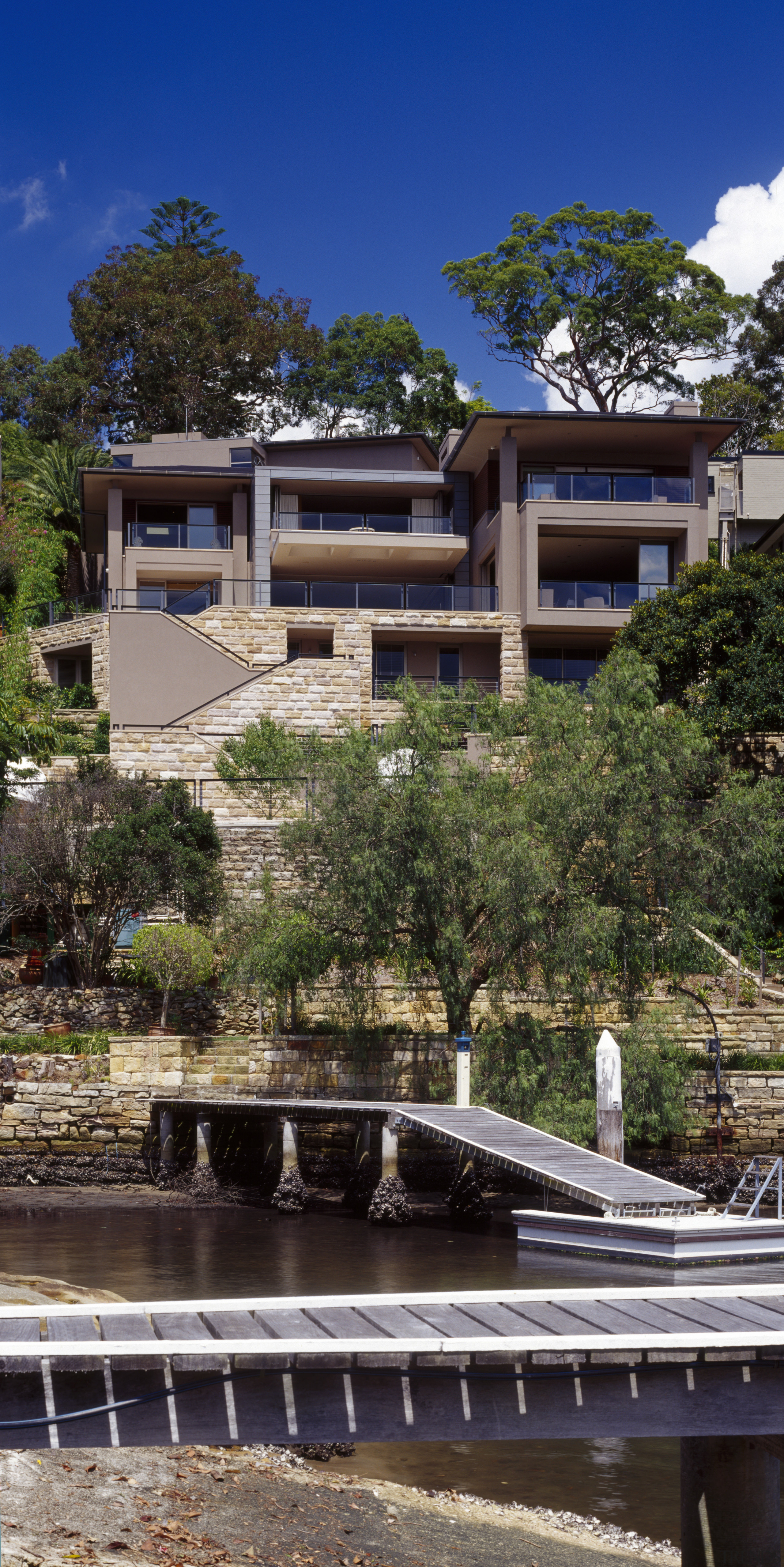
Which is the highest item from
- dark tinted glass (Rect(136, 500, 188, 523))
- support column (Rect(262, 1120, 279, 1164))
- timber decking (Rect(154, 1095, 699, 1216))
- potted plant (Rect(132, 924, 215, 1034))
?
dark tinted glass (Rect(136, 500, 188, 523))

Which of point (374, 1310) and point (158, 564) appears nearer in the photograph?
point (374, 1310)

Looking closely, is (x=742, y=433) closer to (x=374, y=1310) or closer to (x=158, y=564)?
(x=158, y=564)

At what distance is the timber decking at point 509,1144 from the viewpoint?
13.1m

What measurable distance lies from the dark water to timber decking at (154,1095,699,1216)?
78 centimetres

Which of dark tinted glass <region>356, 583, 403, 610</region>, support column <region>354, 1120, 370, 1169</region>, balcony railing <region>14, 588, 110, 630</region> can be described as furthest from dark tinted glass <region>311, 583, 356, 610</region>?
support column <region>354, 1120, 370, 1169</region>

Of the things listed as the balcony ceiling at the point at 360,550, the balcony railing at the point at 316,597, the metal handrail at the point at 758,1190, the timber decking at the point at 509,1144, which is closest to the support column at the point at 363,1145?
the timber decking at the point at 509,1144

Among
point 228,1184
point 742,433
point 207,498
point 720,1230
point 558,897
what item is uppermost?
point 742,433

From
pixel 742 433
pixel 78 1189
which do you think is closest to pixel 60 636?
pixel 78 1189

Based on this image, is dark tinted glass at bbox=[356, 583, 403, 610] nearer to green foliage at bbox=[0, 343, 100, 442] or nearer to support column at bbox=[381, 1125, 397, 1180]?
green foliage at bbox=[0, 343, 100, 442]

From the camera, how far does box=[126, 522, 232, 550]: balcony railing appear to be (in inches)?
1465

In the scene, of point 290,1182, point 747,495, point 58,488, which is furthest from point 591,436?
point 290,1182

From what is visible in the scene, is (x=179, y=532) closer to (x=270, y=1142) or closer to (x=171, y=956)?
(x=171, y=956)

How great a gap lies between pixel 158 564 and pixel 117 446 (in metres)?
5.41

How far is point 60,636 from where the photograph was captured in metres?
37.0
